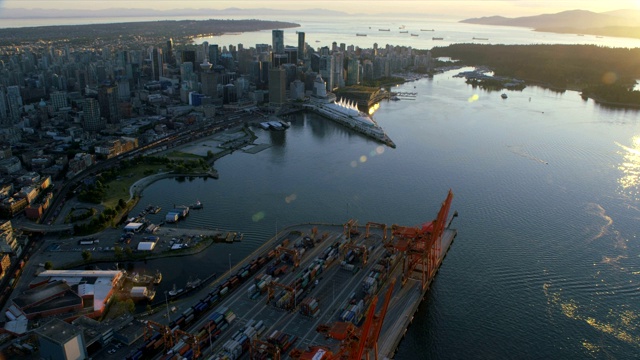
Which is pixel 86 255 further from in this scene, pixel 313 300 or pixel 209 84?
pixel 209 84

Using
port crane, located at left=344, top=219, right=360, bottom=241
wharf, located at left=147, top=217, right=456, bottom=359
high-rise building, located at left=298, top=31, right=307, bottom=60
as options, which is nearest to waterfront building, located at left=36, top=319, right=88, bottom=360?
wharf, located at left=147, top=217, right=456, bottom=359

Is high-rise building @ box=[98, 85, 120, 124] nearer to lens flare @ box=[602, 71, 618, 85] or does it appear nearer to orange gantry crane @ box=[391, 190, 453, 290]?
orange gantry crane @ box=[391, 190, 453, 290]

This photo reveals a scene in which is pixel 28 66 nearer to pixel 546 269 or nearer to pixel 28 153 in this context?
pixel 28 153

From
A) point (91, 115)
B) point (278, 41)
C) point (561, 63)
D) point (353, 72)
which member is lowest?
point (91, 115)

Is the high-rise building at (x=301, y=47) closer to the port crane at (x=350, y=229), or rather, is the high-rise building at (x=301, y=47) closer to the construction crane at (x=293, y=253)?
the port crane at (x=350, y=229)

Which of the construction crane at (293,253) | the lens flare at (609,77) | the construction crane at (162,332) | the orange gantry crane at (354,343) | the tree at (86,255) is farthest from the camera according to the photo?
the lens flare at (609,77)

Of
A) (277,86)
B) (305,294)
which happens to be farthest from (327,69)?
(305,294)

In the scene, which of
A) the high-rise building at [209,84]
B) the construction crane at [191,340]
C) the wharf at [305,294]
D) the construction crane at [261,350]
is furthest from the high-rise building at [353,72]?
the construction crane at [261,350]
